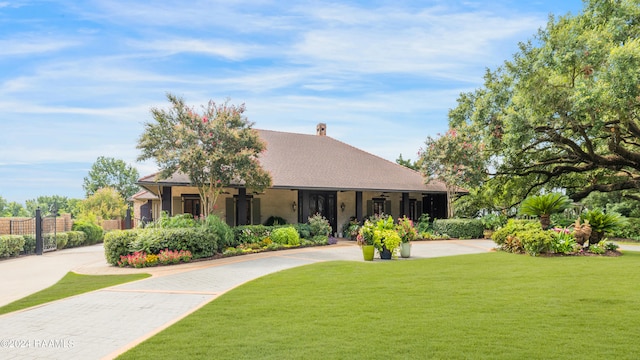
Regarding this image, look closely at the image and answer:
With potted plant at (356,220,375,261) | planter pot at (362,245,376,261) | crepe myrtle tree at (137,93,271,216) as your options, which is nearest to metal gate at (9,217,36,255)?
crepe myrtle tree at (137,93,271,216)

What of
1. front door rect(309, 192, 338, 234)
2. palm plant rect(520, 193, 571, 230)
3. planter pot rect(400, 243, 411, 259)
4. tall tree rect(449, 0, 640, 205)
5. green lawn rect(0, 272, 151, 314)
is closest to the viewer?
green lawn rect(0, 272, 151, 314)

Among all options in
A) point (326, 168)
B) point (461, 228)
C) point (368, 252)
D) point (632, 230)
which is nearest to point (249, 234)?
point (368, 252)

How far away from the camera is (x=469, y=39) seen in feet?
49.2

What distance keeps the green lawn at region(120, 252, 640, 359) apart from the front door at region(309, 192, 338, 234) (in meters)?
12.6

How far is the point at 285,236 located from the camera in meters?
18.8

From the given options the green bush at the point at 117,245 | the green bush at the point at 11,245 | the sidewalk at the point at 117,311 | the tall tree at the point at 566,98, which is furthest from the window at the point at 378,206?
the green bush at the point at 11,245

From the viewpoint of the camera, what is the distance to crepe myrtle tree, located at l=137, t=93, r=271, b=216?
16359mm

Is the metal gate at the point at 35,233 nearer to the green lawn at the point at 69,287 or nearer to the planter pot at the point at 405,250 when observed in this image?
the green lawn at the point at 69,287

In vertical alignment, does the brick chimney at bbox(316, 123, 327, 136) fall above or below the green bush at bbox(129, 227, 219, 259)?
above

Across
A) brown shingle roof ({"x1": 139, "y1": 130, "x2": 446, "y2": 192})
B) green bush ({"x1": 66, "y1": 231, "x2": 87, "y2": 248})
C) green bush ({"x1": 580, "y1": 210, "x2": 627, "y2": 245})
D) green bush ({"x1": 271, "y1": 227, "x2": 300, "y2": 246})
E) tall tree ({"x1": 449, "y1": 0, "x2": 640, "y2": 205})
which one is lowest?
green bush ({"x1": 66, "y1": 231, "x2": 87, "y2": 248})

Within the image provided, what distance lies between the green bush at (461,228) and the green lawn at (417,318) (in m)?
11.9

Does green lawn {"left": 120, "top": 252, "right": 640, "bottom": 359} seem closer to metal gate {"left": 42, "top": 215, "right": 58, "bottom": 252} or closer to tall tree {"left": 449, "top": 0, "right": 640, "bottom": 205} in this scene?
tall tree {"left": 449, "top": 0, "right": 640, "bottom": 205}

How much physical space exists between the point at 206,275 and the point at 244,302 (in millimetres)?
3912

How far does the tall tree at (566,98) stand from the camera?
1706cm
